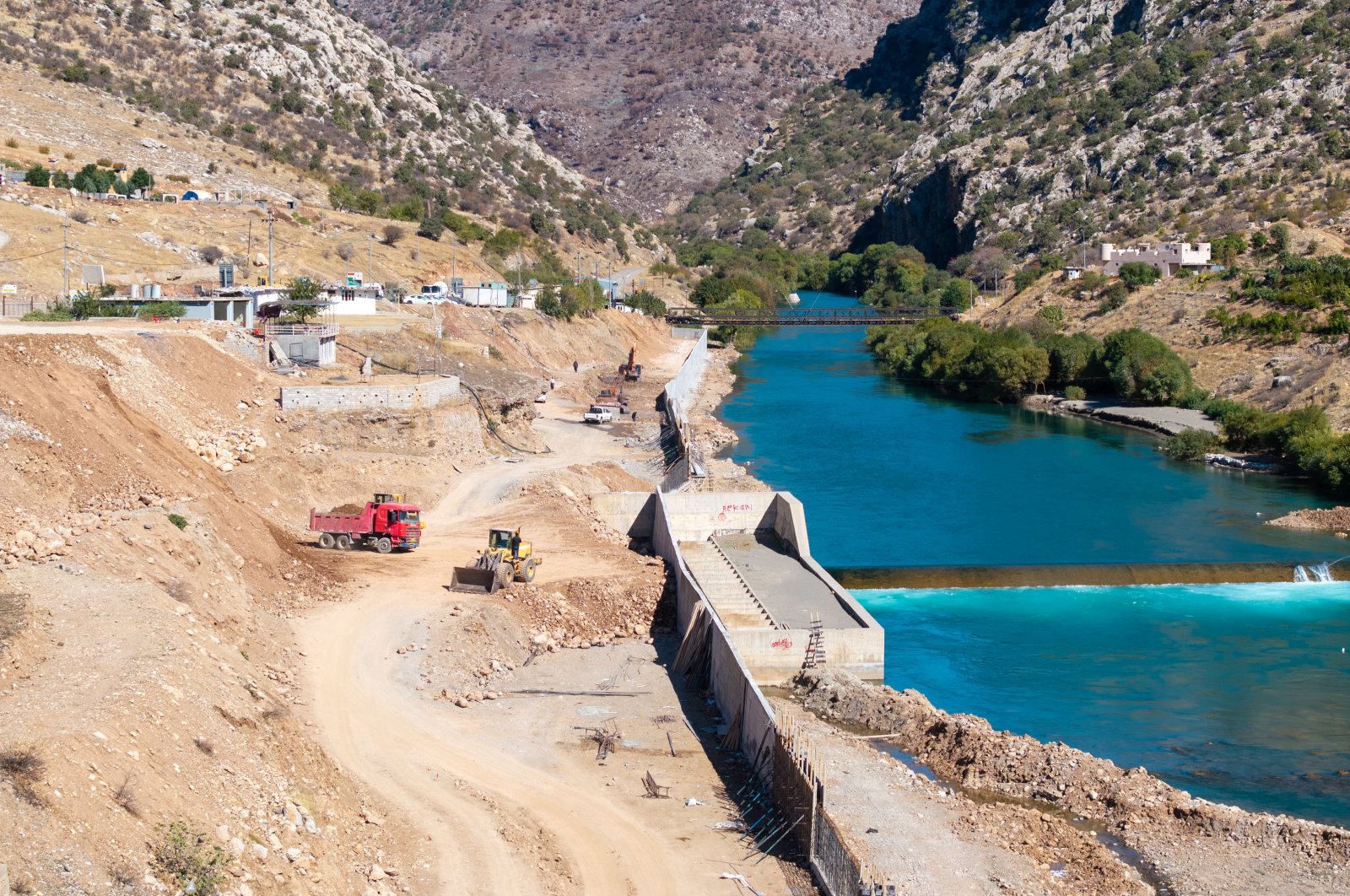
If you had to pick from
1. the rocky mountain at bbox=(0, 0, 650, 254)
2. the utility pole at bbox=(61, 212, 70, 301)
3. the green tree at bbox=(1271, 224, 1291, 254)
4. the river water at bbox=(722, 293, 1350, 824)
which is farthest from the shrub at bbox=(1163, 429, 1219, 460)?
the rocky mountain at bbox=(0, 0, 650, 254)

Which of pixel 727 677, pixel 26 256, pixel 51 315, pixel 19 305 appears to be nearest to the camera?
pixel 727 677

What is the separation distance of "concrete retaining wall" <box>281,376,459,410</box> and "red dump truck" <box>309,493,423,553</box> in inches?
332

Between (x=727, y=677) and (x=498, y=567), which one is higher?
(x=498, y=567)

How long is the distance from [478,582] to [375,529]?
3.99 metres

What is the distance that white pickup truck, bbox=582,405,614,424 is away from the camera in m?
63.0

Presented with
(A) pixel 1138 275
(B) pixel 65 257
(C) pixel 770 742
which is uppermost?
(A) pixel 1138 275

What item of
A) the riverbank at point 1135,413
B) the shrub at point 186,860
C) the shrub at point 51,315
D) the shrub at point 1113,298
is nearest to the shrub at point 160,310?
the shrub at point 51,315

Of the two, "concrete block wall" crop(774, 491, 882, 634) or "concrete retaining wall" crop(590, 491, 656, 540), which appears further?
"concrete retaining wall" crop(590, 491, 656, 540)

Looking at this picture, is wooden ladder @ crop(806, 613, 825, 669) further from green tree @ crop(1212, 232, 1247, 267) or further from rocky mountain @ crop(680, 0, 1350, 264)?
rocky mountain @ crop(680, 0, 1350, 264)

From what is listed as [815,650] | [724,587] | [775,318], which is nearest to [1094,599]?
[724,587]

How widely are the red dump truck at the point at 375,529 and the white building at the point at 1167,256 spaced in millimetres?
74477

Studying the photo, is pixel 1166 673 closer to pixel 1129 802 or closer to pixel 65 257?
pixel 1129 802

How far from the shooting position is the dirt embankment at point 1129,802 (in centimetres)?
2330

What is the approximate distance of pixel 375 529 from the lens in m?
36.7
